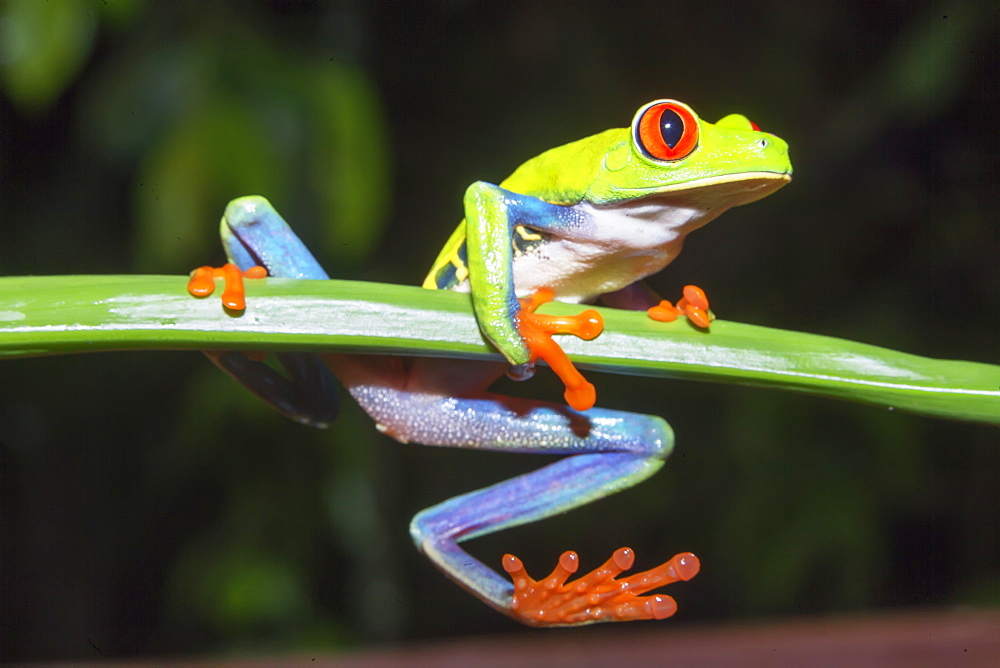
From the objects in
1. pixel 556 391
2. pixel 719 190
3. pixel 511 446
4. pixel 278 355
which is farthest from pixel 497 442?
pixel 556 391

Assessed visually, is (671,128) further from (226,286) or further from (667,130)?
(226,286)

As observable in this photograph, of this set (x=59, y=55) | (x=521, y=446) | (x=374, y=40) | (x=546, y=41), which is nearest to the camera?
(x=521, y=446)

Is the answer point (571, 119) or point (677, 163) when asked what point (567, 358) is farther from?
point (571, 119)

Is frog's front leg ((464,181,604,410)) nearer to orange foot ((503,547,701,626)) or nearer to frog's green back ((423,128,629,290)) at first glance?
frog's green back ((423,128,629,290))

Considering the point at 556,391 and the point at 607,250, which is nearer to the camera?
the point at 607,250

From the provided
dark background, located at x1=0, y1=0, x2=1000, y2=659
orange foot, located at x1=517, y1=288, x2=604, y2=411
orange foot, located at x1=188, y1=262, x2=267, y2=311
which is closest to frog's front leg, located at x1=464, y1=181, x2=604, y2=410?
orange foot, located at x1=517, y1=288, x2=604, y2=411

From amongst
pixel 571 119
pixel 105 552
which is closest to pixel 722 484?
pixel 571 119

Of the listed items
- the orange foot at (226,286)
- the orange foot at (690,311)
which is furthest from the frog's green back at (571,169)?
the orange foot at (226,286)
